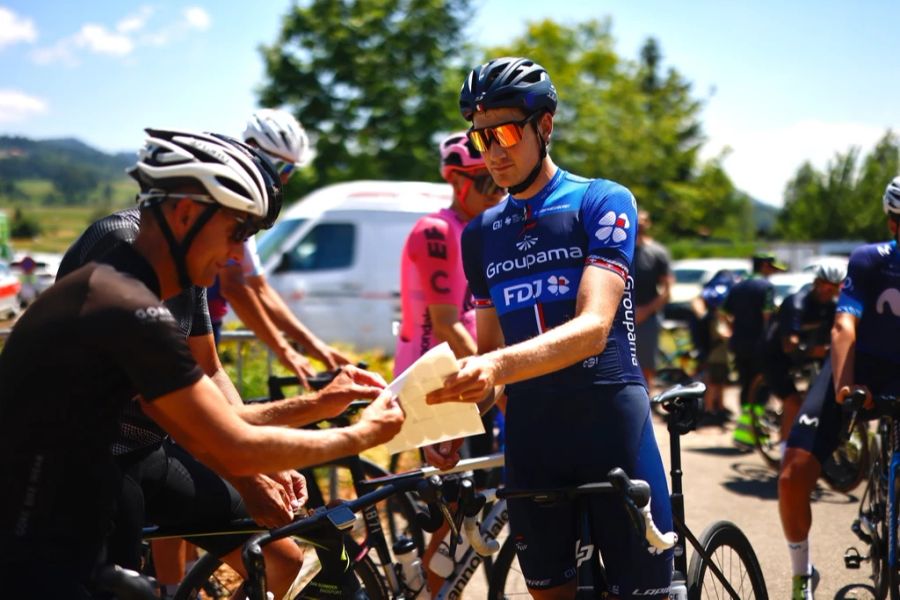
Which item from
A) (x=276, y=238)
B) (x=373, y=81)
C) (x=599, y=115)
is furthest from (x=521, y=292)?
(x=599, y=115)

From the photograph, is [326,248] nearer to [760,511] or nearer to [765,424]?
[765,424]

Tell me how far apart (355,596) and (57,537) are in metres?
1.18

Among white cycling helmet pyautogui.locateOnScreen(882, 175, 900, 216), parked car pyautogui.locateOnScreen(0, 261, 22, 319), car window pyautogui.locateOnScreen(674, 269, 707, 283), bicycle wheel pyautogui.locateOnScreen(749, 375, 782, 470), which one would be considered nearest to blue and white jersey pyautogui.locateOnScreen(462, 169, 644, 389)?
white cycling helmet pyautogui.locateOnScreen(882, 175, 900, 216)

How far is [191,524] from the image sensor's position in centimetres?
343

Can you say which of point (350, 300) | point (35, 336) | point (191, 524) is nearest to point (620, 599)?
point (191, 524)

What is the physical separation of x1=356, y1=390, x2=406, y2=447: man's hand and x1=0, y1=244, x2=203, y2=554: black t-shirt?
463 millimetres

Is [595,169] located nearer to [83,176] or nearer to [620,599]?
[83,176]

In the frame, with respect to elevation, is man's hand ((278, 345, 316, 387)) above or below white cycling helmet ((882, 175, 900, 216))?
below

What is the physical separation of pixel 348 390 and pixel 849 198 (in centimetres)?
5389

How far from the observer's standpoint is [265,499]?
312 centimetres

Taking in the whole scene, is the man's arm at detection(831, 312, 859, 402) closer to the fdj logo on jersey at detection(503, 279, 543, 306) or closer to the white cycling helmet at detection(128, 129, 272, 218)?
the fdj logo on jersey at detection(503, 279, 543, 306)

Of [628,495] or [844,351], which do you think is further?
[844,351]

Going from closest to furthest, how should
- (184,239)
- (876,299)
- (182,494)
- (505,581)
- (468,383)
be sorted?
(184,239), (468,383), (182,494), (505,581), (876,299)

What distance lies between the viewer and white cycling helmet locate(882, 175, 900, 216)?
15.6 ft
